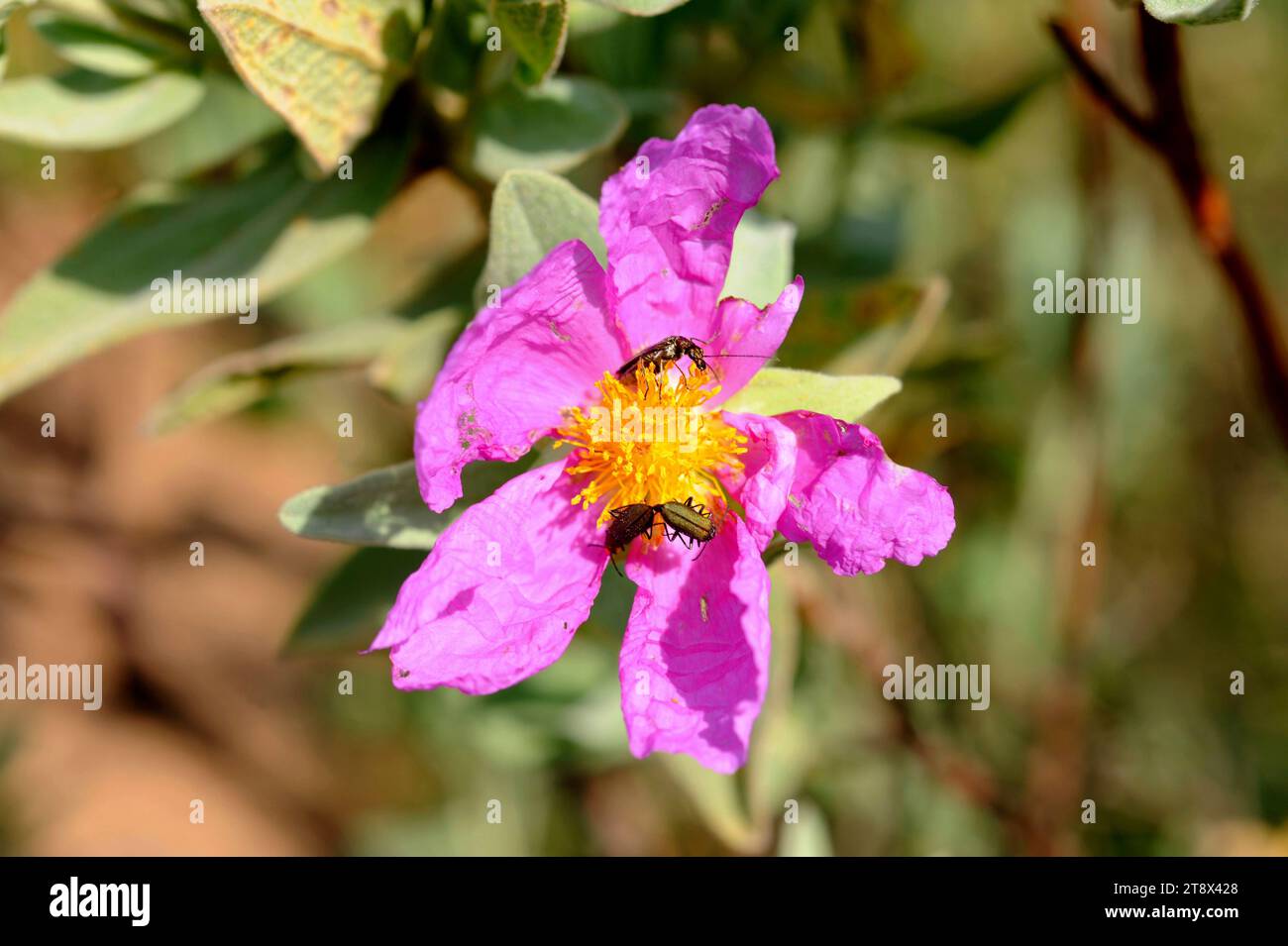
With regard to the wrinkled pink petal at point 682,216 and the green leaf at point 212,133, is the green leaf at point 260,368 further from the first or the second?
the wrinkled pink petal at point 682,216

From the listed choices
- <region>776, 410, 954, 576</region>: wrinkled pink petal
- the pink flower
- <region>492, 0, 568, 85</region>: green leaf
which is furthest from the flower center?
<region>492, 0, 568, 85</region>: green leaf

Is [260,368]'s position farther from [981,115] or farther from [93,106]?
[981,115]

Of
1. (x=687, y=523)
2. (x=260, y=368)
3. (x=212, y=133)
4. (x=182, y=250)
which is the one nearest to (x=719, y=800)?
(x=687, y=523)

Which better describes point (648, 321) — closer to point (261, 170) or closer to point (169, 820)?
point (261, 170)

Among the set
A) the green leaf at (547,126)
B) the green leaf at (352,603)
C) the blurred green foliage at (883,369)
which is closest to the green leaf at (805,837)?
the blurred green foliage at (883,369)

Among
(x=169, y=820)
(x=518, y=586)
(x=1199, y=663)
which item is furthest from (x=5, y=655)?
(x=1199, y=663)

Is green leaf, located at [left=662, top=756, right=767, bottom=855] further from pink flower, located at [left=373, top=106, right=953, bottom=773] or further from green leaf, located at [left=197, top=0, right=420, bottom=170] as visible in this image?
green leaf, located at [left=197, top=0, right=420, bottom=170]
